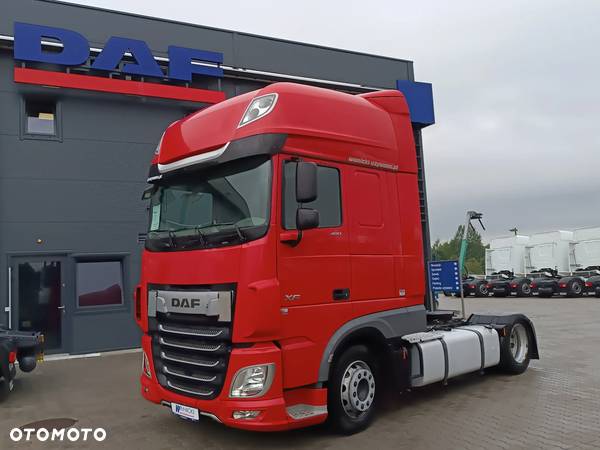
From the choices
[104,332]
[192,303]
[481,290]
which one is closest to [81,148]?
[104,332]

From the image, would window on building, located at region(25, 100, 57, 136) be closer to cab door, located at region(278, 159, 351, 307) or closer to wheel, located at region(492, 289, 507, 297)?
cab door, located at region(278, 159, 351, 307)

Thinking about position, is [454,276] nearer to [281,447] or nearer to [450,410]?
[450,410]

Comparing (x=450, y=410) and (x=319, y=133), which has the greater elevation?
(x=319, y=133)

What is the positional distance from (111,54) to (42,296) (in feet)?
18.7

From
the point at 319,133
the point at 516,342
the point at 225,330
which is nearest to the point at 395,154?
the point at 319,133

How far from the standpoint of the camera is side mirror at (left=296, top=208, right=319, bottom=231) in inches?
184

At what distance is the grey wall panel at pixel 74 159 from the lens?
11117 mm

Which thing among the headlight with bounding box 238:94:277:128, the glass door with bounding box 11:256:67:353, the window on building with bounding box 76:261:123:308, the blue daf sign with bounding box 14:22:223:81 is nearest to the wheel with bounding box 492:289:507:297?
the blue daf sign with bounding box 14:22:223:81

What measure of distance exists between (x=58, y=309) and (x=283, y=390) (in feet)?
27.8

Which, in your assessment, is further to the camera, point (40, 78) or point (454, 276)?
point (454, 276)

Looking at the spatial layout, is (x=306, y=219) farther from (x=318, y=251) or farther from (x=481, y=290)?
(x=481, y=290)

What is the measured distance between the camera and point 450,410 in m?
6.20

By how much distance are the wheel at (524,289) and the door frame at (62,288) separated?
26.2 metres

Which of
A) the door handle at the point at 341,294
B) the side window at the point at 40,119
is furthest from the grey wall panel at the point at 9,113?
the door handle at the point at 341,294
